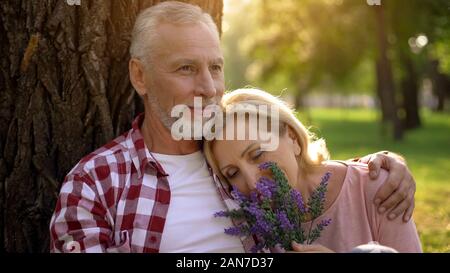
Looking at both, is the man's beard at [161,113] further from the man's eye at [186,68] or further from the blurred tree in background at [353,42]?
the blurred tree in background at [353,42]

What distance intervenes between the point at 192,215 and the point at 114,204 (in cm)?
41

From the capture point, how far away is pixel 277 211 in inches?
110

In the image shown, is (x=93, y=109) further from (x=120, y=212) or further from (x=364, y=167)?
(x=364, y=167)

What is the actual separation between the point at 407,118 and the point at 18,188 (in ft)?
99.2

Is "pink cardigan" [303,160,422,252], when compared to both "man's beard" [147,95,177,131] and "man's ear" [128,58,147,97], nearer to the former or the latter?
"man's beard" [147,95,177,131]

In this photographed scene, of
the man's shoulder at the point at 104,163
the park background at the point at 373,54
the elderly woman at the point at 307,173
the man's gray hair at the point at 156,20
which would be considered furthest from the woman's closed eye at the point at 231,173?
the park background at the point at 373,54

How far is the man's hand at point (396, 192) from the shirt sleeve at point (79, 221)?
1405 millimetres

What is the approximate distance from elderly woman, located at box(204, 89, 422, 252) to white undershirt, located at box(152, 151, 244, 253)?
0.42 feet

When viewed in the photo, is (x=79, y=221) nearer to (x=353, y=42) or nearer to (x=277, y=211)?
(x=277, y=211)

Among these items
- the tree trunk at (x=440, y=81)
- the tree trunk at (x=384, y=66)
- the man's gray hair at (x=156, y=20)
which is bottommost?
the tree trunk at (x=440, y=81)

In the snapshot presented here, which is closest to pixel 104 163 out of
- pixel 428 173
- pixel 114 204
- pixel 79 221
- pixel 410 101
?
pixel 114 204

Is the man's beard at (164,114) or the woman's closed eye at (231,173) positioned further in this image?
the man's beard at (164,114)

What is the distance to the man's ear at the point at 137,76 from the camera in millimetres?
3598

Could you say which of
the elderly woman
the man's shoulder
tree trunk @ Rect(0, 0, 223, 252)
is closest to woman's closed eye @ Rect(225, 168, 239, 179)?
the elderly woman
